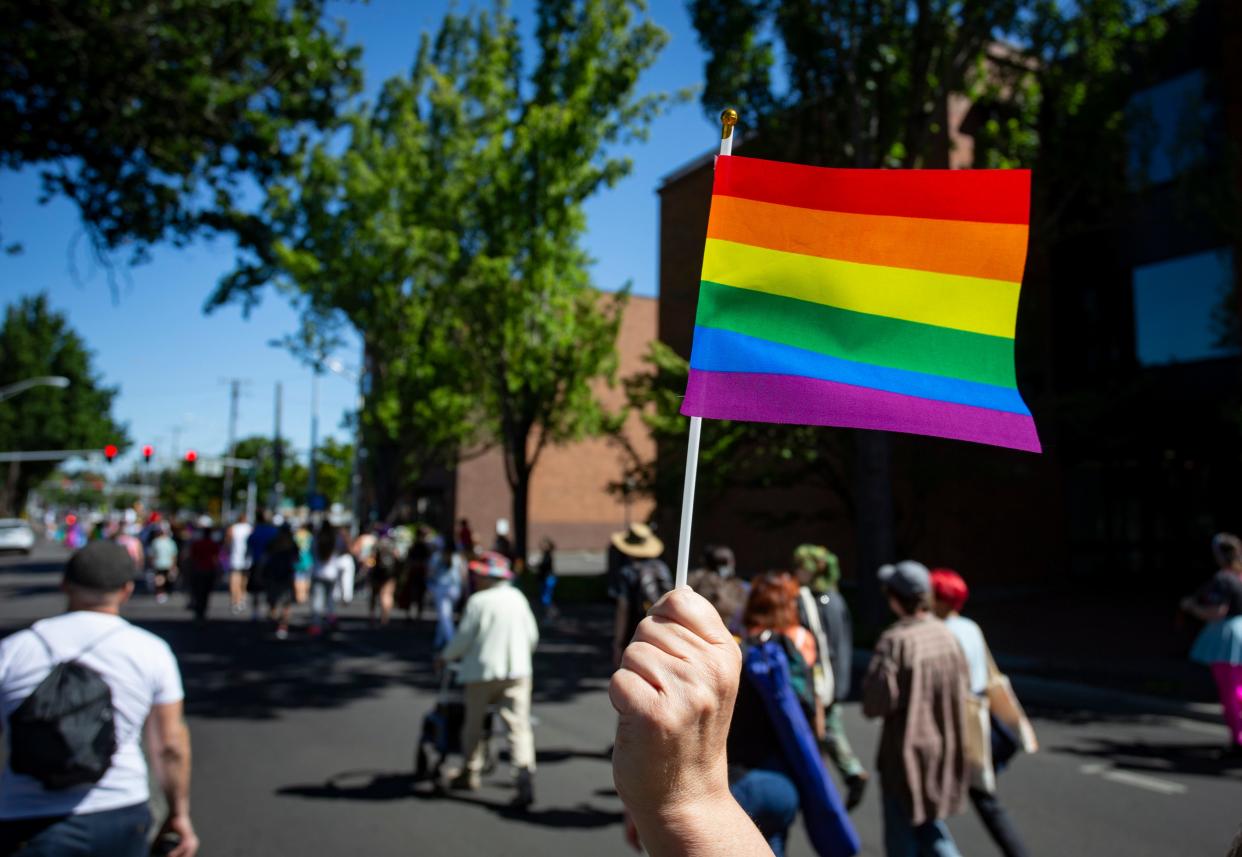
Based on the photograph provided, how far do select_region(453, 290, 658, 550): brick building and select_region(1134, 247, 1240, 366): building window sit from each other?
2373cm

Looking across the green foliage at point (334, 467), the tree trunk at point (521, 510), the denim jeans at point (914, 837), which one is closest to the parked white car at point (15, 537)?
the green foliage at point (334, 467)

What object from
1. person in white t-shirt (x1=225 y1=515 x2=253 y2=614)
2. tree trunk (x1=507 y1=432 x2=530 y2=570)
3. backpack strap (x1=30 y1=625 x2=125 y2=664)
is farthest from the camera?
tree trunk (x1=507 y1=432 x2=530 y2=570)

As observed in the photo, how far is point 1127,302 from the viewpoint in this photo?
2041cm

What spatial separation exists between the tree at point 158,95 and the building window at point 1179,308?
1801 centimetres

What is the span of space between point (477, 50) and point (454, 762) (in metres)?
17.8

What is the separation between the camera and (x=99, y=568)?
118 inches

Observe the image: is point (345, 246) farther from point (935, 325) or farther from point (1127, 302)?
point (935, 325)

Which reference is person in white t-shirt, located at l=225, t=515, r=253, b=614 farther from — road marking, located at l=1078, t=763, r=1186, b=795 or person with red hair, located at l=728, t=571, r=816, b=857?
person with red hair, located at l=728, t=571, r=816, b=857

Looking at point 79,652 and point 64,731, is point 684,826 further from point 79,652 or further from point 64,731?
point 79,652

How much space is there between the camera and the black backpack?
2592 mm

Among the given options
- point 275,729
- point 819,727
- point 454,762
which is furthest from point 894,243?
point 275,729

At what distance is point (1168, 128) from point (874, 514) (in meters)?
13.0

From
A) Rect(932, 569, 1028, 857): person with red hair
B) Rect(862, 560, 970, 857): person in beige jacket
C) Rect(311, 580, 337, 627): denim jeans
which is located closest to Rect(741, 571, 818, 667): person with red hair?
Rect(862, 560, 970, 857): person in beige jacket

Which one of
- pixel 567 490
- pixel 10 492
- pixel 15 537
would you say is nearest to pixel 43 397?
pixel 10 492
